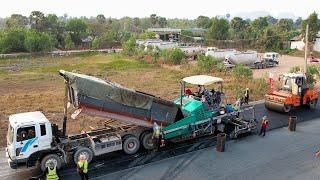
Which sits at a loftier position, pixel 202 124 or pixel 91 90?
pixel 91 90

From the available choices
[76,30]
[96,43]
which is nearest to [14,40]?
[96,43]

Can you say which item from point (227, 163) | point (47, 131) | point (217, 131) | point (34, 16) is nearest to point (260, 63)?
point (217, 131)

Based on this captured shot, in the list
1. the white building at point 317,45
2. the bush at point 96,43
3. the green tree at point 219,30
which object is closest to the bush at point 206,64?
the white building at point 317,45

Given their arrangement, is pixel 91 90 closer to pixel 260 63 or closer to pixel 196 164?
→ pixel 196 164

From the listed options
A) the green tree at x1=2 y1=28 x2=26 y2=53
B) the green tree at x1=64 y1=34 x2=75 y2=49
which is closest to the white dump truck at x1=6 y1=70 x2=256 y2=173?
the green tree at x1=2 y1=28 x2=26 y2=53

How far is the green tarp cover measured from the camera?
13.8 m

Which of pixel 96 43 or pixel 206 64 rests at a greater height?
pixel 96 43

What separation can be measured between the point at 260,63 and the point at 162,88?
2319 centimetres

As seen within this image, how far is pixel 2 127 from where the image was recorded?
1942cm

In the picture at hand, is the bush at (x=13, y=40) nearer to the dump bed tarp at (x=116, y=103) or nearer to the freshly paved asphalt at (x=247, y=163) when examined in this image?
the dump bed tarp at (x=116, y=103)

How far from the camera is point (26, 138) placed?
12977 mm

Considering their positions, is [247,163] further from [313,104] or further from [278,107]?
[313,104]

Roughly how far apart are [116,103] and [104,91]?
746 millimetres

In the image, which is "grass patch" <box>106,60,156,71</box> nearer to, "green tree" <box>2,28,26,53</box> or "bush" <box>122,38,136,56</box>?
"bush" <box>122,38,136,56</box>
